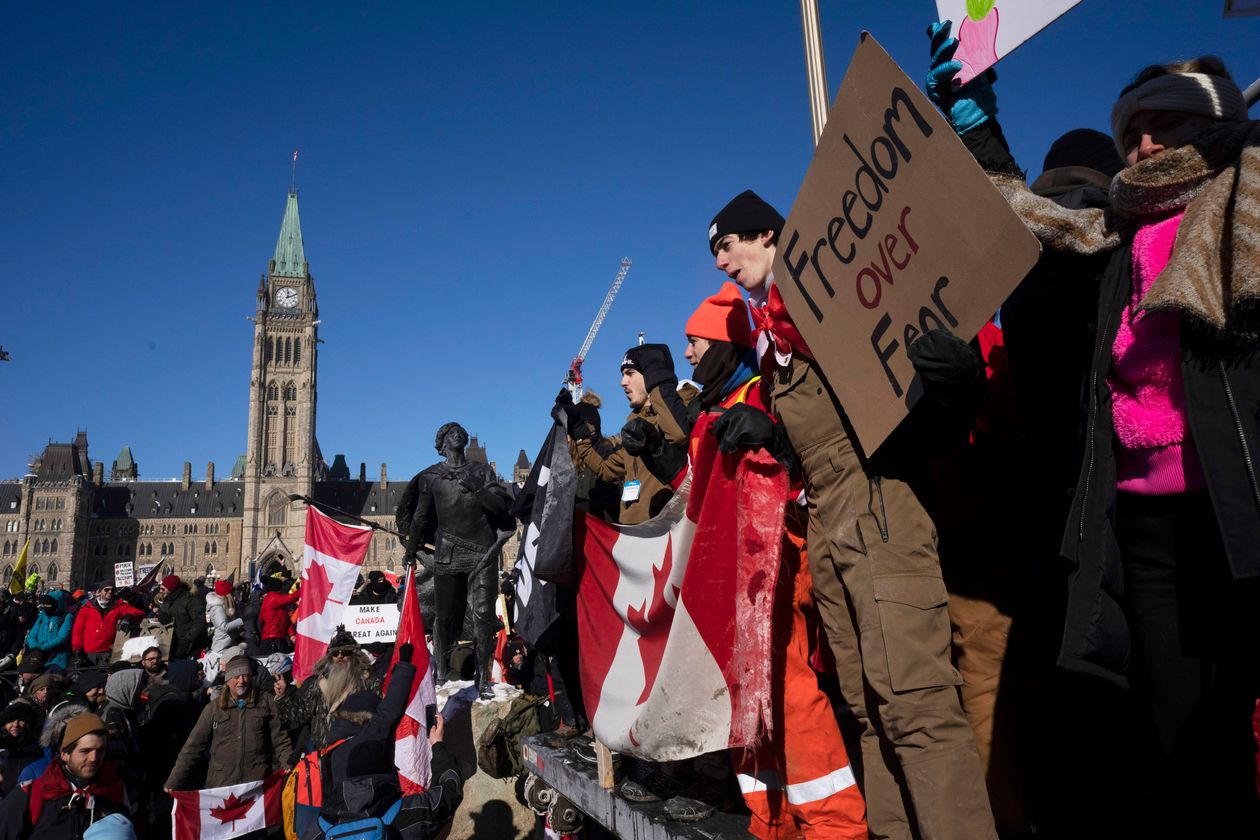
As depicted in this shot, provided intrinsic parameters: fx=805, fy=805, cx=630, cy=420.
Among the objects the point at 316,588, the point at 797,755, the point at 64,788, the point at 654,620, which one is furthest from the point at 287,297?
the point at 797,755

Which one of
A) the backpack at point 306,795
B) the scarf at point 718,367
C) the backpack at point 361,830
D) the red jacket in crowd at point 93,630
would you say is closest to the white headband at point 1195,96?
the scarf at point 718,367

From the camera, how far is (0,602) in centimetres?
1678

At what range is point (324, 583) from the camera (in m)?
9.83

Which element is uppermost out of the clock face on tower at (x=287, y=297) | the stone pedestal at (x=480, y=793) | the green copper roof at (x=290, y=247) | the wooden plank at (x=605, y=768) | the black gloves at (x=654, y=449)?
the green copper roof at (x=290, y=247)

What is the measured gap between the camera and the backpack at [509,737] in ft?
21.6

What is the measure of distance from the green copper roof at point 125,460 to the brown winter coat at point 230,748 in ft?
479

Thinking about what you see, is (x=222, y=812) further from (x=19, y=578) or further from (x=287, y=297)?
(x=287, y=297)

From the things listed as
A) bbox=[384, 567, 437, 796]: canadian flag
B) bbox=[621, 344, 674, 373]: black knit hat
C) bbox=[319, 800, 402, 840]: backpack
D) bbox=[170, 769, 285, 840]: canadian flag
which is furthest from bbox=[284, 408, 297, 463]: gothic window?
bbox=[319, 800, 402, 840]: backpack

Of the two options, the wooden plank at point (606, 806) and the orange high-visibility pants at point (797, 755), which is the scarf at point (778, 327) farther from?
the wooden plank at point (606, 806)

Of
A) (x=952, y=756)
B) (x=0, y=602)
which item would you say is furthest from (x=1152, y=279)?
(x=0, y=602)

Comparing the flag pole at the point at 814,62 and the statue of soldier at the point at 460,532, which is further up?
the flag pole at the point at 814,62

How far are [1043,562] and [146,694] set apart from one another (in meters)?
9.08

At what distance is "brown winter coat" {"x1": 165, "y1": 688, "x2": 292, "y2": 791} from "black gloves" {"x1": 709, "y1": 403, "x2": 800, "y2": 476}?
528 centimetres

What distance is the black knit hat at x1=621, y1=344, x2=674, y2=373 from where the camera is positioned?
4.87 metres
